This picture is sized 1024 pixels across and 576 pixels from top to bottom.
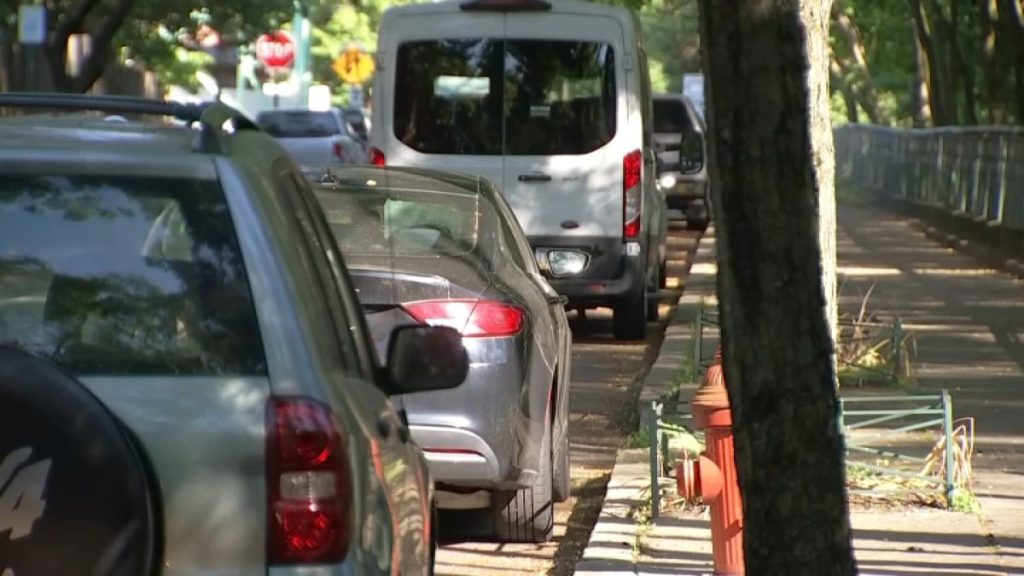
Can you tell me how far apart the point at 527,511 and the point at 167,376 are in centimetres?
440

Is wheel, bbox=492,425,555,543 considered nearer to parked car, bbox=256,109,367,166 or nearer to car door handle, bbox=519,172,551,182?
car door handle, bbox=519,172,551,182

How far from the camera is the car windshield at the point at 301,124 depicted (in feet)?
114

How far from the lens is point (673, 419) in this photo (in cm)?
890

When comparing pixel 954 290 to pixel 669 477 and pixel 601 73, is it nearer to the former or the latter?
pixel 601 73

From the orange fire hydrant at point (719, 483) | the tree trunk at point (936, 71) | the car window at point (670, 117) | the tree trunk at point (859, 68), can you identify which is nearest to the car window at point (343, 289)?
the orange fire hydrant at point (719, 483)

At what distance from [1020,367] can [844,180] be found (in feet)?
120

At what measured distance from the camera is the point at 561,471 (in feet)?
27.5

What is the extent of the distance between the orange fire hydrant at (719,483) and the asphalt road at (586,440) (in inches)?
38.9

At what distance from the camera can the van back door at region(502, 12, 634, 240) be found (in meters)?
14.4

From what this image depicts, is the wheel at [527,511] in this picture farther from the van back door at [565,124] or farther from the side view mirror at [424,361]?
the van back door at [565,124]

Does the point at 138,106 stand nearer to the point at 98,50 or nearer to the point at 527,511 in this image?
the point at 527,511

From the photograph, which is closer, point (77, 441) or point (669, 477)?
point (77, 441)

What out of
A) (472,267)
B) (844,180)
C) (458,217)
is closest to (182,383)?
(472,267)

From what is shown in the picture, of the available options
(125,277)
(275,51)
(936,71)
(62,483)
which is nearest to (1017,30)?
(936,71)
